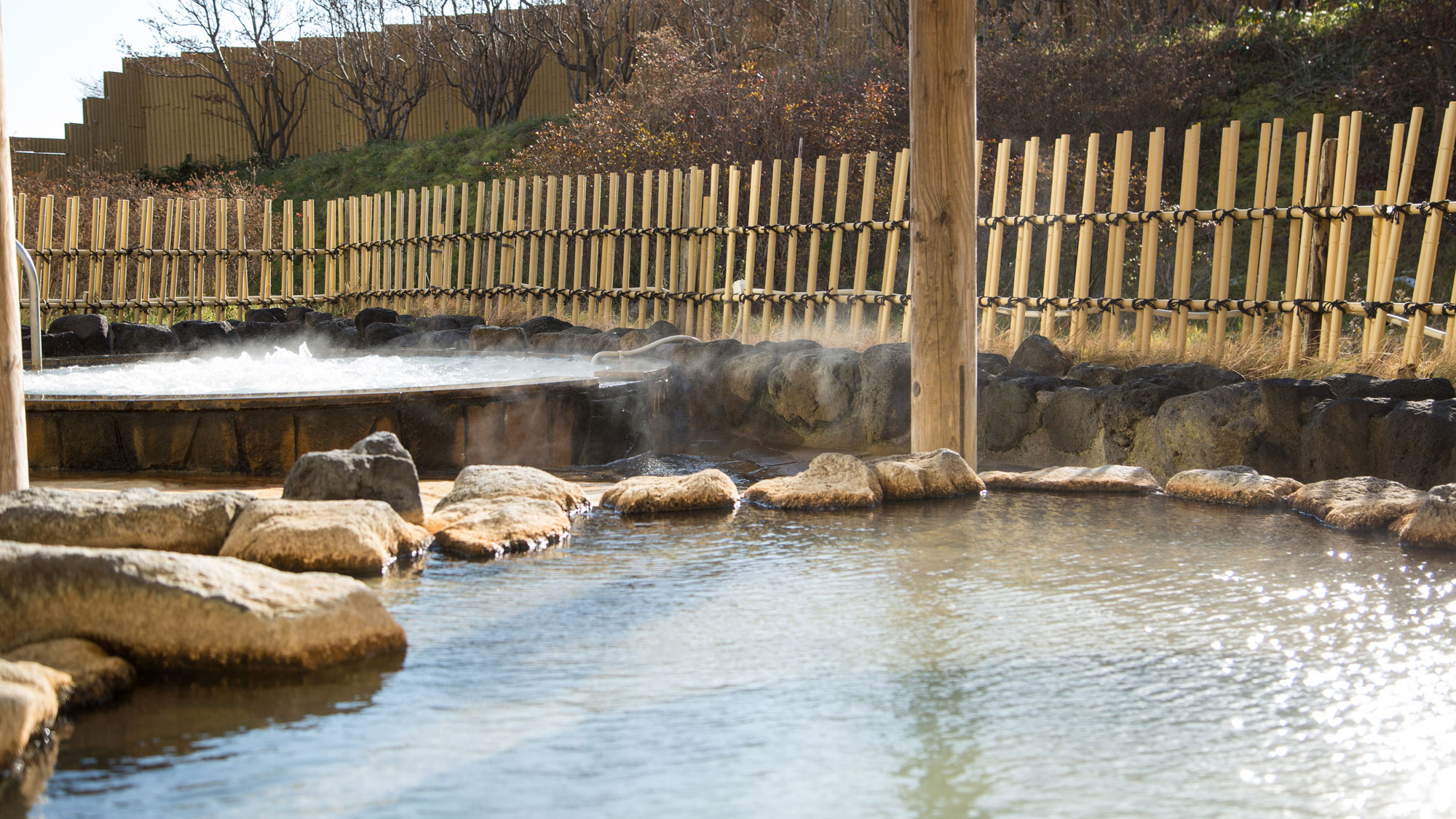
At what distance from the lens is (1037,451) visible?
6.05 metres

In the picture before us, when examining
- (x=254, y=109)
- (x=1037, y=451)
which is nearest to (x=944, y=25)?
(x=1037, y=451)

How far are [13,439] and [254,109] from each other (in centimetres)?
2428

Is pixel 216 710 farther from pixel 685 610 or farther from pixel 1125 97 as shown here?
pixel 1125 97

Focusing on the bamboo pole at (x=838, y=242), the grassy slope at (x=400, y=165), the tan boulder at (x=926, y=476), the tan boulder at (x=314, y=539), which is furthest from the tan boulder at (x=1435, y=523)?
the grassy slope at (x=400, y=165)

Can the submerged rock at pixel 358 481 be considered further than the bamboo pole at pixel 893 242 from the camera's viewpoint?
No

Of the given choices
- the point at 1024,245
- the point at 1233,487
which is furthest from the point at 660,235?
the point at 1233,487

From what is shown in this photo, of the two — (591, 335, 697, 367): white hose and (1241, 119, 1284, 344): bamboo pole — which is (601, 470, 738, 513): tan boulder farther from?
(1241, 119, 1284, 344): bamboo pole

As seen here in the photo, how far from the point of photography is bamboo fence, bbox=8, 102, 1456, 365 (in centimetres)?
624

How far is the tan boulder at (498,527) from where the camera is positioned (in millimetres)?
3773

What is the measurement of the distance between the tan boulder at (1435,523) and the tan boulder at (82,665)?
3836 millimetres

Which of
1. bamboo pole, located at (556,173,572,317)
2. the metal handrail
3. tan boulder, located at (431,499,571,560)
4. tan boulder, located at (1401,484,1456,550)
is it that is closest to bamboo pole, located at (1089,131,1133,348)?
tan boulder, located at (1401,484,1456,550)

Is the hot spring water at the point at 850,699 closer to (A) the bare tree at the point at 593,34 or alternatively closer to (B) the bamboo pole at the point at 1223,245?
(B) the bamboo pole at the point at 1223,245

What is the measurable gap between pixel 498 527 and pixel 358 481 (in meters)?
0.58

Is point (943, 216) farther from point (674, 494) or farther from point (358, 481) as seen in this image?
point (358, 481)
